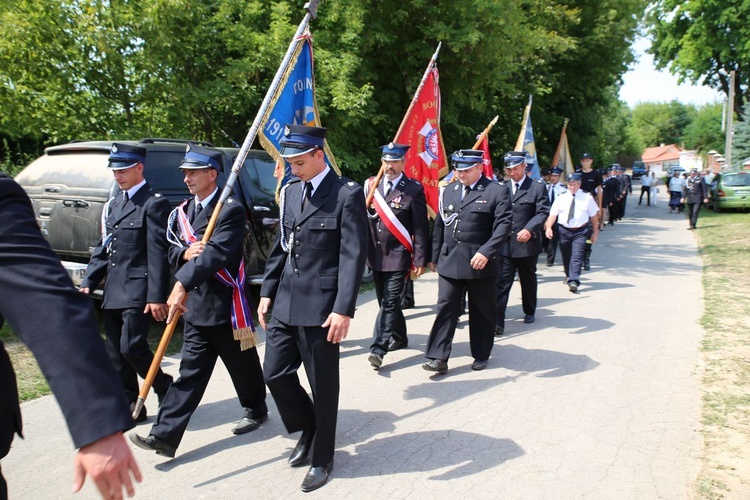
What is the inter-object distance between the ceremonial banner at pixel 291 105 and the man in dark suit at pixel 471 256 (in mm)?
1364

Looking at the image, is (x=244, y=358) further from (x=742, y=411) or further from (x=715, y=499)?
(x=742, y=411)

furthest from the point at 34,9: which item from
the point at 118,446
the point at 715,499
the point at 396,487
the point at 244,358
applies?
the point at 715,499

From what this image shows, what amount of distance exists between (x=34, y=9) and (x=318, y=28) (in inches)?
201

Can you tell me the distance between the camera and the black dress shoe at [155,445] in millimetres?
3896

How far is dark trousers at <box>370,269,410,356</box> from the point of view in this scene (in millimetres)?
5910

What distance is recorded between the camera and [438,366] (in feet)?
18.6

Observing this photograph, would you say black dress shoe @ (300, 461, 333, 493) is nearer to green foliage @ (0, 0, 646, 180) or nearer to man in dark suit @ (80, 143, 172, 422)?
man in dark suit @ (80, 143, 172, 422)

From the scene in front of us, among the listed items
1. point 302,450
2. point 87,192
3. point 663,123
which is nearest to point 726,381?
point 302,450

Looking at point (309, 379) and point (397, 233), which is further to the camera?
point (397, 233)

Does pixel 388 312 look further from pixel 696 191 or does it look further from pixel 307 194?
pixel 696 191

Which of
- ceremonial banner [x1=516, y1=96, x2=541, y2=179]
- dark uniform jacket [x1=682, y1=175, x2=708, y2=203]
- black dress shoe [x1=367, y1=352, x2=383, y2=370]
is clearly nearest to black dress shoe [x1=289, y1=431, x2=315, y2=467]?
black dress shoe [x1=367, y1=352, x2=383, y2=370]

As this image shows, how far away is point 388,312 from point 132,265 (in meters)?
2.51

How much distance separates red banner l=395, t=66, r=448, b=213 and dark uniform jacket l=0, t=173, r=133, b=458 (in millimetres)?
6005

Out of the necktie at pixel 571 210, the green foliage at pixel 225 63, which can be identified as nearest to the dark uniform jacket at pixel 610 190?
the green foliage at pixel 225 63
